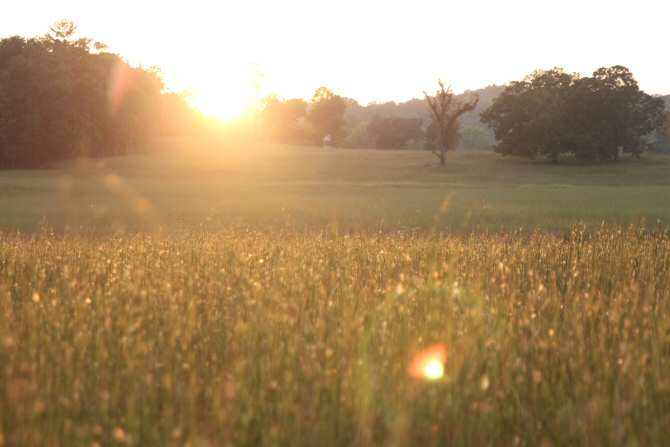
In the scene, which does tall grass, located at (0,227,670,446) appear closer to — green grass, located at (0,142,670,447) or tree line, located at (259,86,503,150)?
green grass, located at (0,142,670,447)

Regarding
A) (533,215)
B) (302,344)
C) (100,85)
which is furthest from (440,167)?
(302,344)

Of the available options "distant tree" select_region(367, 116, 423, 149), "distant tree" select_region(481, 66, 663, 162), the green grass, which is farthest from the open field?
"distant tree" select_region(367, 116, 423, 149)

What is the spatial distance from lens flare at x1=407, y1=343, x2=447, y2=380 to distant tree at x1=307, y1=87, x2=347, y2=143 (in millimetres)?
122675

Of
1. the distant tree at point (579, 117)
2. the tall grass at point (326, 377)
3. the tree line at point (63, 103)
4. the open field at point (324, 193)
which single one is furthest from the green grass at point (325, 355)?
the distant tree at point (579, 117)

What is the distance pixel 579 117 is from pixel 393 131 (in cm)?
6522

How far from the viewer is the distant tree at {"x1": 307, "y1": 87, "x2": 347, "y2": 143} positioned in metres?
127

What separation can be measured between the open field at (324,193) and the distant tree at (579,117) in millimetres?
2467

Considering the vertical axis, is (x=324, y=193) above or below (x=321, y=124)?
below

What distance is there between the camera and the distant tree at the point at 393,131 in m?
133

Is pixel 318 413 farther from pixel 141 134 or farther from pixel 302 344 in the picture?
pixel 141 134

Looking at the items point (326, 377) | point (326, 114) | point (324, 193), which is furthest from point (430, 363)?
point (326, 114)

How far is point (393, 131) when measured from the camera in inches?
5408

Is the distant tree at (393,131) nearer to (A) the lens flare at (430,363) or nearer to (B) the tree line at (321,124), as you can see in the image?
(B) the tree line at (321,124)

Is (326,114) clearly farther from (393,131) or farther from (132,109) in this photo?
(132,109)
